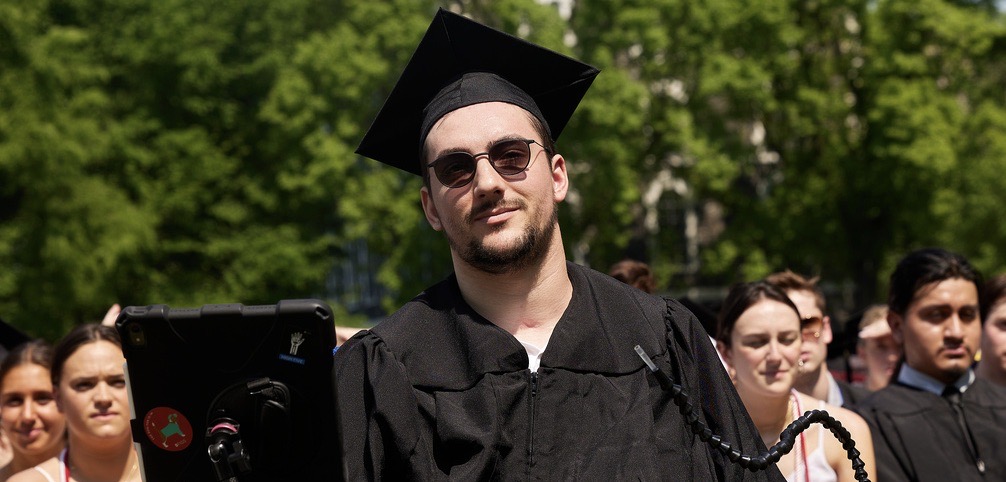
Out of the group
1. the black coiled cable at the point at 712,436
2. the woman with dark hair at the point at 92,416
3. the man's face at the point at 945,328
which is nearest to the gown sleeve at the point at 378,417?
the black coiled cable at the point at 712,436

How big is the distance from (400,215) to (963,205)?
12523 mm

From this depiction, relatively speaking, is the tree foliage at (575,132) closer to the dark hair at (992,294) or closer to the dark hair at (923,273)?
the dark hair at (992,294)

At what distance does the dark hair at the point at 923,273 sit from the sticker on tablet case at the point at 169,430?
3851mm

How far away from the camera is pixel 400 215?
2722 cm

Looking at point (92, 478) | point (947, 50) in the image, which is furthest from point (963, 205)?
point (92, 478)

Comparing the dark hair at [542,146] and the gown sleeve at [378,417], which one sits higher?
the dark hair at [542,146]

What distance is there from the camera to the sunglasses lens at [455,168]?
3.53m

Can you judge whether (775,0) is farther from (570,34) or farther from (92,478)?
(92,478)

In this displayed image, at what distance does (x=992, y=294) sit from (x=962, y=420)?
1.13 metres

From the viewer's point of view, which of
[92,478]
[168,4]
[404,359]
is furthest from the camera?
[168,4]

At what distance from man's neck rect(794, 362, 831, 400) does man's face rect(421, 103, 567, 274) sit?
3074 mm

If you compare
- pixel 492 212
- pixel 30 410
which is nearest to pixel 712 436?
pixel 492 212

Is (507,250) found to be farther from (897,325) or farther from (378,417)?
(897,325)

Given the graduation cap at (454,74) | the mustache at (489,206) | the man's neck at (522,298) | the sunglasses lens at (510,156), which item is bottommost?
the man's neck at (522,298)
